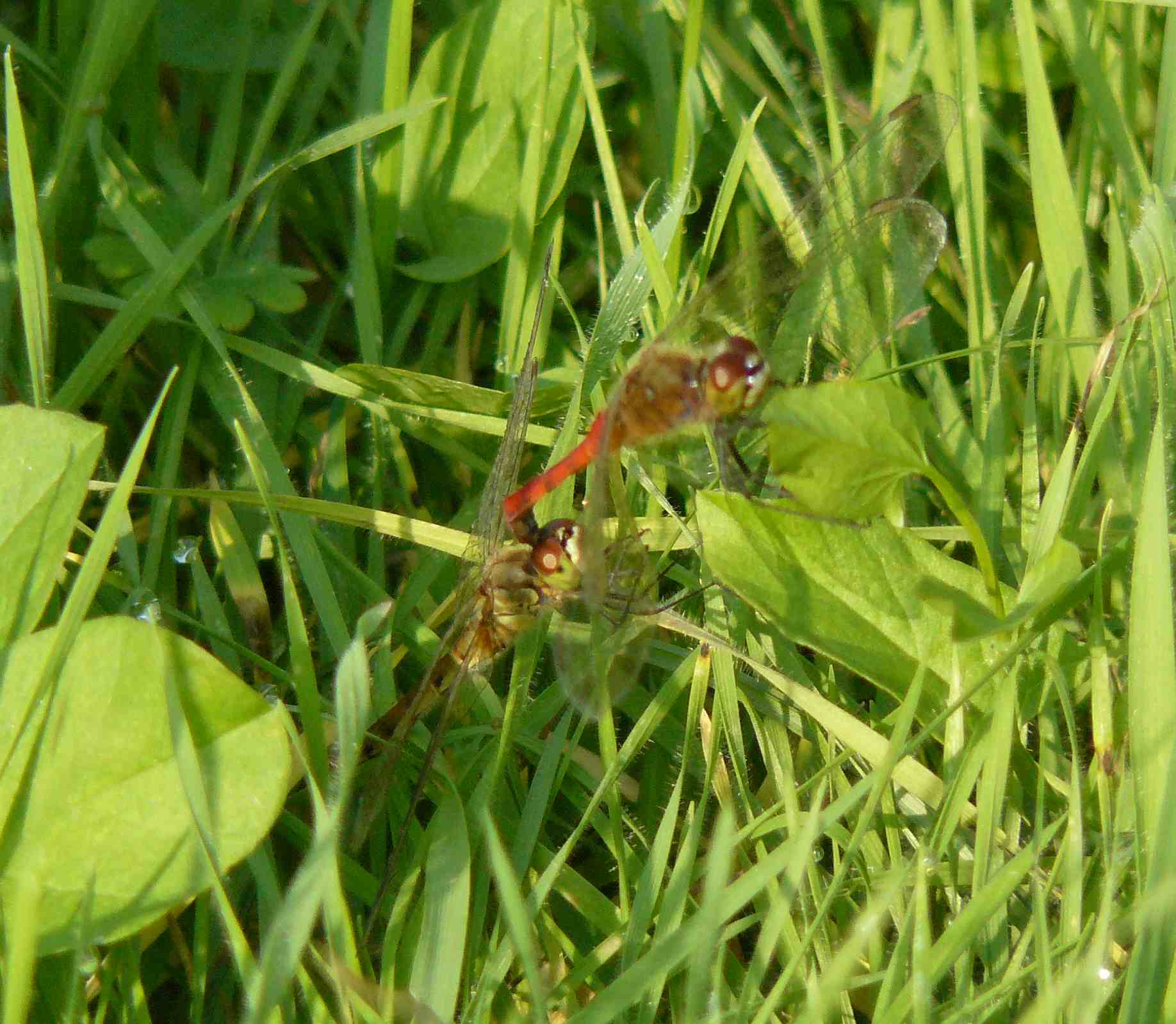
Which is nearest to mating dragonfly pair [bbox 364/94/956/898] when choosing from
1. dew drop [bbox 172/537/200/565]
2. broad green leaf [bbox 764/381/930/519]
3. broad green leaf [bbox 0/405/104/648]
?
broad green leaf [bbox 764/381/930/519]

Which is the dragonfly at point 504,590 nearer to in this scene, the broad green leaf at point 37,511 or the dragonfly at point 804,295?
the dragonfly at point 804,295

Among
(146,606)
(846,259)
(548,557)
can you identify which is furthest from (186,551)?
(846,259)

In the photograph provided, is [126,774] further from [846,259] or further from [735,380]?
[846,259]

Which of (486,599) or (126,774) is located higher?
(486,599)

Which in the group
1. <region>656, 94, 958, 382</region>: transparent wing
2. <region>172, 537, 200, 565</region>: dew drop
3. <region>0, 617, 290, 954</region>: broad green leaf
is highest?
<region>656, 94, 958, 382</region>: transparent wing

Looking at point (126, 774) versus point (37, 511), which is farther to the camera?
point (37, 511)

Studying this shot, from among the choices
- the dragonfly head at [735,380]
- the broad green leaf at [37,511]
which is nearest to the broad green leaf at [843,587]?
the dragonfly head at [735,380]

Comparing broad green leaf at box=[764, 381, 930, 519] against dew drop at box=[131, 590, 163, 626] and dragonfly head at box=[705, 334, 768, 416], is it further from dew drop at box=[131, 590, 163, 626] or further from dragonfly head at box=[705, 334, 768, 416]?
dew drop at box=[131, 590, 163, 626]
